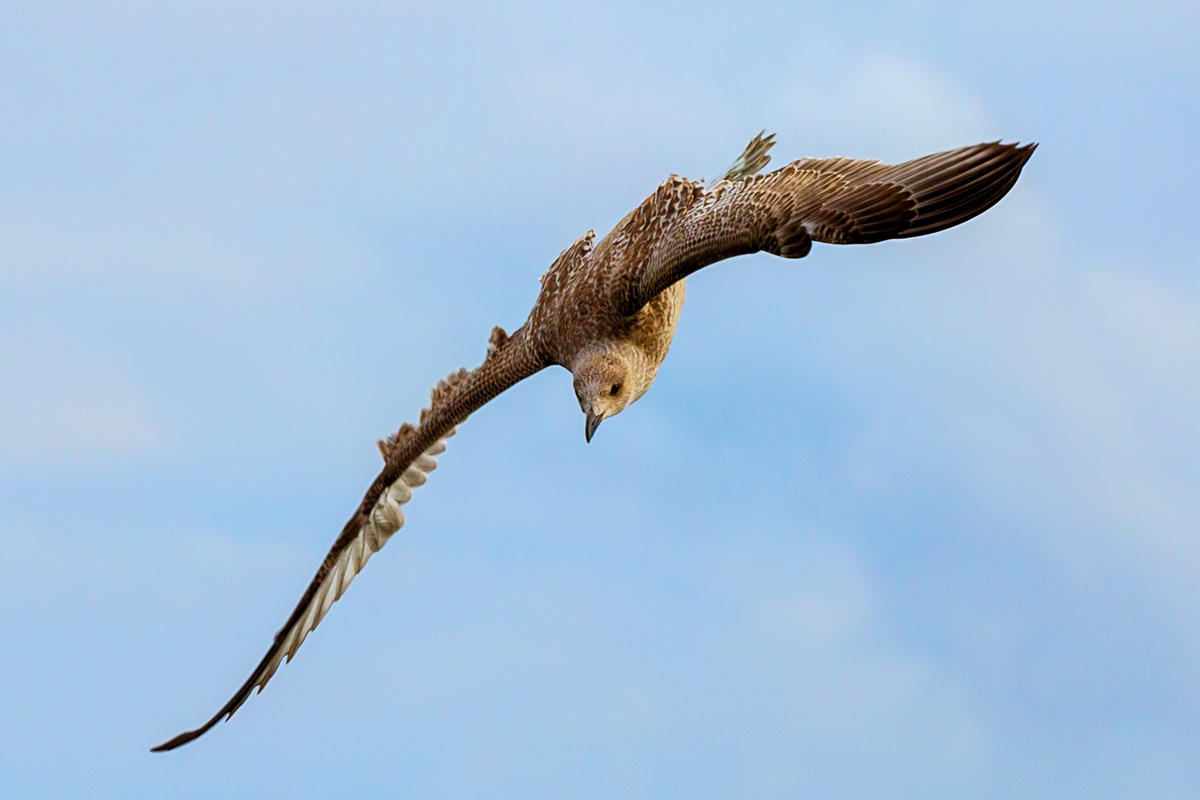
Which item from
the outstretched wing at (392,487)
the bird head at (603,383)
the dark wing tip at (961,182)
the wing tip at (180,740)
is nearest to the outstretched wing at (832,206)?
the dark wing tip at (961,182)

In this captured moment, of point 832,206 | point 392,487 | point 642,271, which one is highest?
point 392,487

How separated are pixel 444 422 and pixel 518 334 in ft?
3.88

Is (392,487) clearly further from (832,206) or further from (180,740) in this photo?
(832,206)

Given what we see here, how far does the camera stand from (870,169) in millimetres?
14578

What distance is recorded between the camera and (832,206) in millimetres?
14070

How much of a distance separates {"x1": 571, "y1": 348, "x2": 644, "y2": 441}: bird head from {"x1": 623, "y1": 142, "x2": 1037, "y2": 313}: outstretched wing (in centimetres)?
73

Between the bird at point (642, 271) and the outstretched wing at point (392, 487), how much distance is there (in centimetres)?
1

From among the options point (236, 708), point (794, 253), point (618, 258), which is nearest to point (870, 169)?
point (794, 253)

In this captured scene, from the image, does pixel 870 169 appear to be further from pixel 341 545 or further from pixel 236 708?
pixel 236 708

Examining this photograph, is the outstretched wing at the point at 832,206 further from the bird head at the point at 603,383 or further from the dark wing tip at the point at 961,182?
the bird head at the point at 603,383

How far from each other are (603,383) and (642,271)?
111 centimetres

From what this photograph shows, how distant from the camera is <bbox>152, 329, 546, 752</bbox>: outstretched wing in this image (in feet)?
57.2

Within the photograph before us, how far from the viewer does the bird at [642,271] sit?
1362cm

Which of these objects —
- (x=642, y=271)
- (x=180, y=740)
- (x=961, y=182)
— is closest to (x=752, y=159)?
(x=642, y=271)
